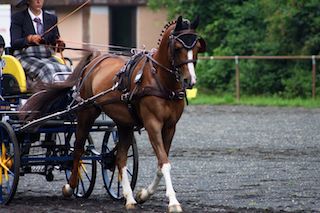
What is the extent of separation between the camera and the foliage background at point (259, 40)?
2742 cm

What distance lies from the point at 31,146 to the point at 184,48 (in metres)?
2.57

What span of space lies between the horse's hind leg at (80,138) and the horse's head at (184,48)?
Result: 152 cm

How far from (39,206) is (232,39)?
20076 mm

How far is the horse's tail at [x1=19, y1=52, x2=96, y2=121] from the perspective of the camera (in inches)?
439

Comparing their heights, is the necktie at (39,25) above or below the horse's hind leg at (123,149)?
above

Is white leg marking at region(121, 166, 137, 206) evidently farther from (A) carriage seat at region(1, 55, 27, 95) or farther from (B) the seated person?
(A) carriage seat at region(1, 55, 27, 95)

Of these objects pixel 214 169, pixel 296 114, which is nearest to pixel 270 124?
pixel 296 114

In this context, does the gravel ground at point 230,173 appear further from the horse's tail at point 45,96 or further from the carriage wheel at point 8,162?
the horse's tail at point 45,96

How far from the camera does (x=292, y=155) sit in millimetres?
15031

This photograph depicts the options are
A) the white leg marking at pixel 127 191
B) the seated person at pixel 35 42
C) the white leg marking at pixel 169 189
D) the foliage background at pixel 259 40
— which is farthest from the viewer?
the foliage background at pixel 259 40

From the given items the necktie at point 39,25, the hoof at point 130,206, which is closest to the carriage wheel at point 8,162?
the hoof at point 130,206

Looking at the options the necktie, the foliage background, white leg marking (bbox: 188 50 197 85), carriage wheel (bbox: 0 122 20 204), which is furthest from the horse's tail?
the foliage background

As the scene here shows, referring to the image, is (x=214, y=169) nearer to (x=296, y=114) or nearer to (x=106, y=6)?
(x=296, y=114)

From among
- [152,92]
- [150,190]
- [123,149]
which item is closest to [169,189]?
[150,190]
